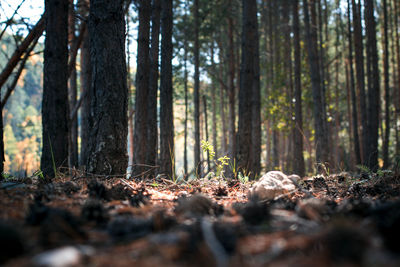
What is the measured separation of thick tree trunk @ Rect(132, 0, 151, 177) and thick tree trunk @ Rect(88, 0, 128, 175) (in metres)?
5.03

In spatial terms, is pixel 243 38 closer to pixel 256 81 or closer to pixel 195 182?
pixel 195 182

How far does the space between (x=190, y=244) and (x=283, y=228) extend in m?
0.56

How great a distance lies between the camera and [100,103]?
3627 mm

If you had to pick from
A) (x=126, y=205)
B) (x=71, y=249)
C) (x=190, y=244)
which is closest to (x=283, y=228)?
(x=190, y=244)

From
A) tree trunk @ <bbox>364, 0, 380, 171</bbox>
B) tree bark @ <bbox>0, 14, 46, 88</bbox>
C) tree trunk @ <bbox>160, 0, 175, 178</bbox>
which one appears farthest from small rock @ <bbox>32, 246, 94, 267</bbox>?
tree trunk @ <bbox>364, 0, 380, 171</bbox>

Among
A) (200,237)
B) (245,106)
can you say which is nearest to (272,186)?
(200,237)

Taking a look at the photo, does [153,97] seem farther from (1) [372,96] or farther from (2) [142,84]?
(1) [372,96]

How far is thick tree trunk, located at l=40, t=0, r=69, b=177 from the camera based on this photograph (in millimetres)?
4305

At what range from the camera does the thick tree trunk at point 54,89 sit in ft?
14.1

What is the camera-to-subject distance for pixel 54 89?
4359mm

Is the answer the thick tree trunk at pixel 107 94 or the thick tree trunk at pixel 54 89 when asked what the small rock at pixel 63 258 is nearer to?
the thick tree trunk at pixel 107 94

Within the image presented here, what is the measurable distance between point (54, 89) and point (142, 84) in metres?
4.60

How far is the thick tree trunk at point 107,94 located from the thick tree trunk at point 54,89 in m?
0.91

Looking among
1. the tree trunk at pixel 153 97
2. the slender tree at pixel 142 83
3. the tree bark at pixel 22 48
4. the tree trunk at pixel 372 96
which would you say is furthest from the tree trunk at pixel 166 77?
the tree trunk at pixel 372 96
